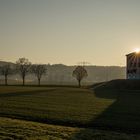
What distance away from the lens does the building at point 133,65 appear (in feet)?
351

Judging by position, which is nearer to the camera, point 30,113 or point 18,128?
point 18,128

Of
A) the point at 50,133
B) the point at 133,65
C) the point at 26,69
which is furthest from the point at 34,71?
the point at 50,133

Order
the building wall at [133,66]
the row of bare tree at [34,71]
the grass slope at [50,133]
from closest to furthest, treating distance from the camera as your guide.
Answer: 1. the grass slope at [50,133]
2. the building wall at [133,66]
3. the row of bare tree at [34,71]

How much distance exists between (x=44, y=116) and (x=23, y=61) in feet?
472

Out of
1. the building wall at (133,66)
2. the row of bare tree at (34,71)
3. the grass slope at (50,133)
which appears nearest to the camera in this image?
the grass slope at (50,133)

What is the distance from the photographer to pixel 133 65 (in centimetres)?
10919

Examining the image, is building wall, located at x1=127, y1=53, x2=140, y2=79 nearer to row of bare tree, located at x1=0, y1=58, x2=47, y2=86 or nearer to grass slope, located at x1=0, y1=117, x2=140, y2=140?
row of bare tree, located at x1=0, y1=58, x2=47, y2=86

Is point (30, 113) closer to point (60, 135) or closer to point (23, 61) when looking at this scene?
point (60, 135)

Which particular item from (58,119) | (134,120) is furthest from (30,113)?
(134,120)

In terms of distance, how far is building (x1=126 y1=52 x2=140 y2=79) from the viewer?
106844mm

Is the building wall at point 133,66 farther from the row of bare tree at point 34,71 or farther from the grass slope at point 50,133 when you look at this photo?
the grass slope at point 50,133

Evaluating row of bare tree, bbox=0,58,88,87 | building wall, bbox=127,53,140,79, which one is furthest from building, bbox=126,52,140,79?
row of bare tree, bbox=0,58,88,87

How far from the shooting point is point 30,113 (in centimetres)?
3653

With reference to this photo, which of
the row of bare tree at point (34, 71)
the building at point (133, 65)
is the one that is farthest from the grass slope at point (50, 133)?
the row of bare tree at point (34, 71)
